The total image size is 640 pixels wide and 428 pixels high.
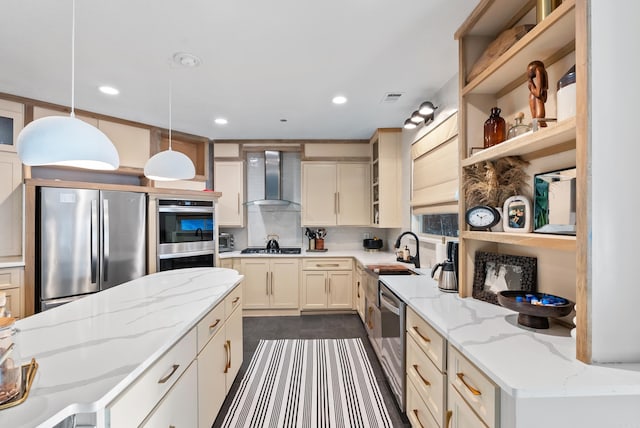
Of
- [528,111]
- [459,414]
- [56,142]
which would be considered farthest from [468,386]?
[56,142]

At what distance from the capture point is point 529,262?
1.47m

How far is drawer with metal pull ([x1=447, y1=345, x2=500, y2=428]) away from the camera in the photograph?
36.6 inches

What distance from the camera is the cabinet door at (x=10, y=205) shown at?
2.64 meters

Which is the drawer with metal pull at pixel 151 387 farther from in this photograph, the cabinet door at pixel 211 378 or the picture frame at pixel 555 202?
the picture frame at pixel 555 202

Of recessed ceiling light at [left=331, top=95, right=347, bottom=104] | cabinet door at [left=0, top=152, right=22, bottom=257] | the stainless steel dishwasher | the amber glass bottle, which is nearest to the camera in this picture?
the amber glass bottle

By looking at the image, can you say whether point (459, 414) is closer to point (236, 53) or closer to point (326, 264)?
point (236, 53)

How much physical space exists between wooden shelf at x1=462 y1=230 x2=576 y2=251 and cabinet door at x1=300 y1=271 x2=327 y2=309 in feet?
8.38

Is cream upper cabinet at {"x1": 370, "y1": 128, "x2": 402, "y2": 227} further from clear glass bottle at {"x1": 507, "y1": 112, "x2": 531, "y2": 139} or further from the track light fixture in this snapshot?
clear glass bottle at {"x1": 507, "y1": 112, "x2": 531, "y2": 139}

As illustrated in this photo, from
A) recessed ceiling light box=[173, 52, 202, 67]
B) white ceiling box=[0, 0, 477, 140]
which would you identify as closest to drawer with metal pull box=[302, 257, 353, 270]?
white ceiling box=[0, 0, 477, 140]

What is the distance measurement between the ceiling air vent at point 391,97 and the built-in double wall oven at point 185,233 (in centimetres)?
257

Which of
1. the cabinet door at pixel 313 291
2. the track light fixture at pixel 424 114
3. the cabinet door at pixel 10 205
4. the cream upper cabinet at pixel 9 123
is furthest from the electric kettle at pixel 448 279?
the cream upper cabinet at pixel 9 123

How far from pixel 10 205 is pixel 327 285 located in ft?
11.4

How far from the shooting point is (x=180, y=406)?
4.04 ft

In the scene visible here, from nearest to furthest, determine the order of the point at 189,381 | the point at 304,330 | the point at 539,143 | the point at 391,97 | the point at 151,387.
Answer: the point at 151,387 < the point at 539,143 < the point at 189,381 < the point at 391,97 < the point at 304,330
